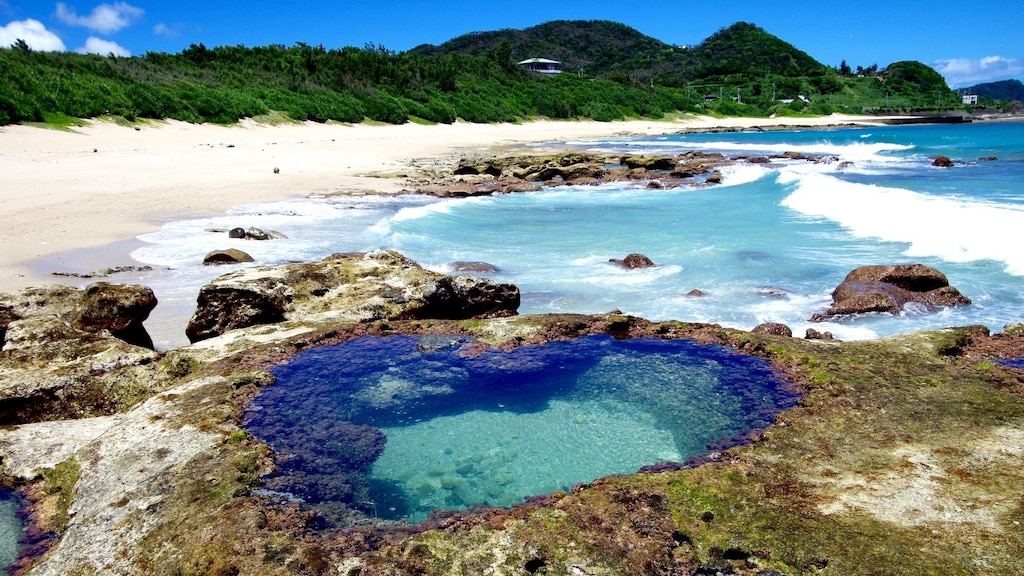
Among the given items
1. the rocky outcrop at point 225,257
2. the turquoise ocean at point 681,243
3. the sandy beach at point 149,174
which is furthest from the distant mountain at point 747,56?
the rocky outcrop at point 225,257

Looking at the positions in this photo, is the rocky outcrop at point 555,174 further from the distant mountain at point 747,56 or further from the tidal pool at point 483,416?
the distant mountain at point 747,56

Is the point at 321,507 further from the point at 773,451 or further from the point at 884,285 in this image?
the point at 884,285

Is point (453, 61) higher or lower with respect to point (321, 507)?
higher

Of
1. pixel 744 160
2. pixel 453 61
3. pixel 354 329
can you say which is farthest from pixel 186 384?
pixel 453 61

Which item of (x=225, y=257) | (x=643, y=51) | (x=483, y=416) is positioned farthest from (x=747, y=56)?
(x=483, y=416)

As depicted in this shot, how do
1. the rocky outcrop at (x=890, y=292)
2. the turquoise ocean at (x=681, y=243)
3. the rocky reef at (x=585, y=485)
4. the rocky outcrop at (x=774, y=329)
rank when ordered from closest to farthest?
the rocky reef at (x=585, y=485) < the rocky outcrop at (x=774, y=329) < the rocky outcrop at (x=890, y=292) < the turquoise ocean at (x=681, y=243)

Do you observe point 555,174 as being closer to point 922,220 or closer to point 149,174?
point 922,220
